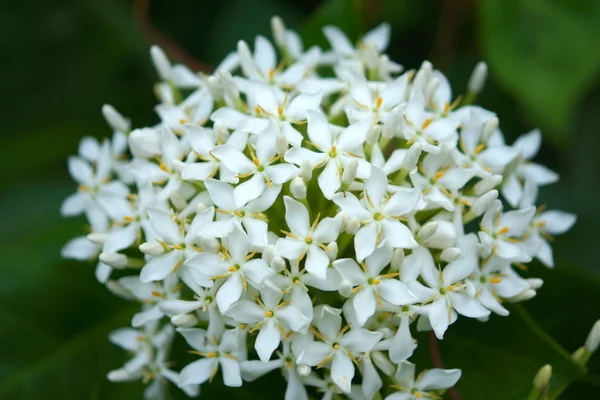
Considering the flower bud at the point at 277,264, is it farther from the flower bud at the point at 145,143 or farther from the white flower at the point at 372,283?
the flower bud at the point at 145,143

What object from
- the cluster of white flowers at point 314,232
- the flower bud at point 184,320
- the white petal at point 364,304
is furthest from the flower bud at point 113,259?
the white petal at point 364,304

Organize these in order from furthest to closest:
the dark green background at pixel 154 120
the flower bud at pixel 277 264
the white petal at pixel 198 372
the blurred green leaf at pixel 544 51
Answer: the blurred green leaf at pixel 544 51 < the dark green background at pixel 154 120 < the white petal at pixel 198 372 < the flower bud at pixel 277 264

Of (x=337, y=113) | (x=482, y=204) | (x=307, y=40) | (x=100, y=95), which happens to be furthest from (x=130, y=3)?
(x=482, y=204)

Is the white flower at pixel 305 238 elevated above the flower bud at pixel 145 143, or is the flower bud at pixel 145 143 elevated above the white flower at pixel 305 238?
the flower bud at pixel 145 143

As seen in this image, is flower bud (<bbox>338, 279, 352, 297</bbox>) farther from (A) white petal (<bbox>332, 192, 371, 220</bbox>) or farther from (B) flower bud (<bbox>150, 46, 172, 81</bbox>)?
(B) flower bud (<bbox>150, 46, 172, 81</bbox>)

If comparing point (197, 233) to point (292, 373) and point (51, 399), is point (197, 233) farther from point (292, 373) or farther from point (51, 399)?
point (51, 399)

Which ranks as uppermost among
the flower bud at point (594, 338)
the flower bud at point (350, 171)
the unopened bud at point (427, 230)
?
the flower bud at point (350, 171)

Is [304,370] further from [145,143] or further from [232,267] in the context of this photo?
[145,143]
